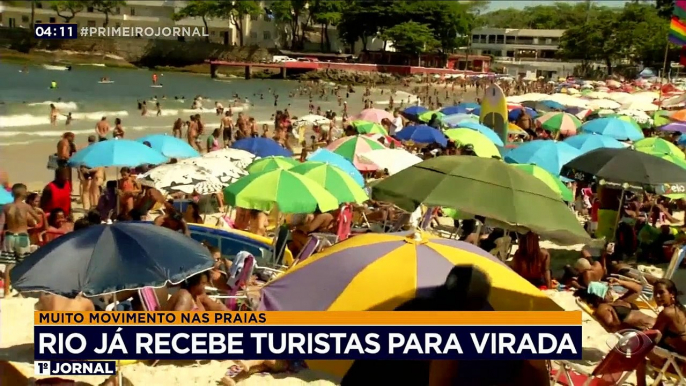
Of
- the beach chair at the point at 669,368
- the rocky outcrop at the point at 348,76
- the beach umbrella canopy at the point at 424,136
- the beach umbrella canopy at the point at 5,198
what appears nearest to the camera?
the beach chair at the point at 669,368

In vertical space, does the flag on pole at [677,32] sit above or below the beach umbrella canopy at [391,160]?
above

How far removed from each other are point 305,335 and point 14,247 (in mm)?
4962

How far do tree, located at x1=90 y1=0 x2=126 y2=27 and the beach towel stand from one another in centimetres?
5542

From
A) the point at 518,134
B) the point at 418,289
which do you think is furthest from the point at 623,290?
the point at 518,134

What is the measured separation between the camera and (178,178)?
7641 mm

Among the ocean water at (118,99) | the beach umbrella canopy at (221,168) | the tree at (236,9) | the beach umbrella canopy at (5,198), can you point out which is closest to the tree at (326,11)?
the tree at (236,9)

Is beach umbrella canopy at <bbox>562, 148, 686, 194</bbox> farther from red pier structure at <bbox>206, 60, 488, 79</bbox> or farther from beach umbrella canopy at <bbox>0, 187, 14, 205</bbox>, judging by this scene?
red pier structure at <bbox>206, 60, 488, 79</bbox>

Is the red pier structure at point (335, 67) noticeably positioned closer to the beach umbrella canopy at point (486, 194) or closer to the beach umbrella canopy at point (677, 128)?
the beach umbrella canopy at point (677, 128)

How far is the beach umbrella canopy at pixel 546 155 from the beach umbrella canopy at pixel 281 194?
403 cm

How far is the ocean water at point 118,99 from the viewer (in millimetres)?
24781

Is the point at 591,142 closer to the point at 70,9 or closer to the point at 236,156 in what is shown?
the point at 236,156

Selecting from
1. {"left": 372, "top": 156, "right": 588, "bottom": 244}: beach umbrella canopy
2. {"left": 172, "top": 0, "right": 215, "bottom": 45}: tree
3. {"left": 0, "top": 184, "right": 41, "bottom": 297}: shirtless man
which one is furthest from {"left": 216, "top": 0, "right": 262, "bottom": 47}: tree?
{"left": 372, "top": 156, "right": 588, "bottom": 244}: beach umbrella canopy

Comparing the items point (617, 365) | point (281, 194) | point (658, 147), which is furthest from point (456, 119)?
point (617, 365)

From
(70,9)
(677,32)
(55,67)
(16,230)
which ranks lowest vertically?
(55,67)
